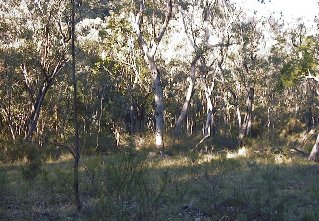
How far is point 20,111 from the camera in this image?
75.8 ft

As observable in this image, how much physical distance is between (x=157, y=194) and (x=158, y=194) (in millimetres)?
430

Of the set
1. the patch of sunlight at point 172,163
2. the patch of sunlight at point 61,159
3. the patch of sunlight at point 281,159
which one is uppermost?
the patch of sunlight at point 61,159

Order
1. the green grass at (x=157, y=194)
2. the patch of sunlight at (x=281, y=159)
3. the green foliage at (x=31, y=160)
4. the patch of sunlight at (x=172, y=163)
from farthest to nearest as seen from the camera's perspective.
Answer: the patch of sunlight at (x=281, y=159) → the patch of sunlight at (x=172, y=163) → the green foliage at (x=31, y=160) → the green grass at (x=157, y=194)

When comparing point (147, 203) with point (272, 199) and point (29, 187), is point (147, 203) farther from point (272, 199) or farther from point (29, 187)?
point (29, 187)

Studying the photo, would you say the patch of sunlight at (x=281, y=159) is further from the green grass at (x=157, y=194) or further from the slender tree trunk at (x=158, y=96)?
the slender tree trunk at (x=158, y=96)

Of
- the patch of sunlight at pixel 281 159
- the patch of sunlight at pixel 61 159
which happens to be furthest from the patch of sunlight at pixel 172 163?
the patch of sunlight at pixel 61 159

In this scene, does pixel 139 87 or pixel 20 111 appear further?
pixel 139 87

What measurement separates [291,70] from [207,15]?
636cm

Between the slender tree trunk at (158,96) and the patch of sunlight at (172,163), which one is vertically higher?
the slender tree trunk at (158,96)

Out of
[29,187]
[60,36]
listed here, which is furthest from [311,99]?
[29,187]

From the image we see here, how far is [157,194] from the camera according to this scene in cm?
907

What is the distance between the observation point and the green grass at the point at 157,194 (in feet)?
24.7

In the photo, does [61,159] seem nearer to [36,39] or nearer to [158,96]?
[158,96]

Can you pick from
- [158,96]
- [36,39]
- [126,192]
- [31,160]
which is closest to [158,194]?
[126,192]
